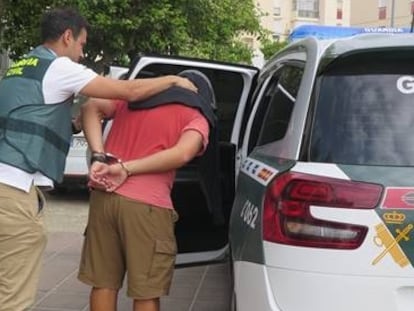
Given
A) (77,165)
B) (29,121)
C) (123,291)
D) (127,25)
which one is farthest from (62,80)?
(127,25)

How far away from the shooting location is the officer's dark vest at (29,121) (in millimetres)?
3264

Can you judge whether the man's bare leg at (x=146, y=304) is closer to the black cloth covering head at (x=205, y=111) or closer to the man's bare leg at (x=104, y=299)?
the man's bare leg at (x=104, y=299)

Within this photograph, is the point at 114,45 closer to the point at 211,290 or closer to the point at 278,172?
the point at 211,290

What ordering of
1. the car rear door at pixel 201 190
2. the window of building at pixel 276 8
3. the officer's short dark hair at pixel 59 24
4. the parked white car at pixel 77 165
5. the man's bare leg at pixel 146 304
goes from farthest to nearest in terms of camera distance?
the window of building at pixel 276 8 < the parked white car at pixel 77 165 < the car rear door at pixel 201 190 < the man's bare leg at pixel 146 304 < the officer's short dark hair at pixel 59 24

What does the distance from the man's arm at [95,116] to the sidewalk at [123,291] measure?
1887 millimetres

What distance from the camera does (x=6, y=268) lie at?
11.0ft

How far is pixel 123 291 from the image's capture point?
5.45 m

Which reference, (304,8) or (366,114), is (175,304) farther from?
(304,8)

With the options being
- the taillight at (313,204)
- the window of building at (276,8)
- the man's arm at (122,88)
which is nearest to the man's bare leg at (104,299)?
the man's arm at (122,88)

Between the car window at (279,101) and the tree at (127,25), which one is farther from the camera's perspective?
the tree at (127,25)

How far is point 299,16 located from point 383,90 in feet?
188

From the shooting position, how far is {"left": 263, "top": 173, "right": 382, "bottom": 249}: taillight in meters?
2.62

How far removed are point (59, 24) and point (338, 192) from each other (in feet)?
5.28

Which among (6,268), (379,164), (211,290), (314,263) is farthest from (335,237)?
(211,290)
